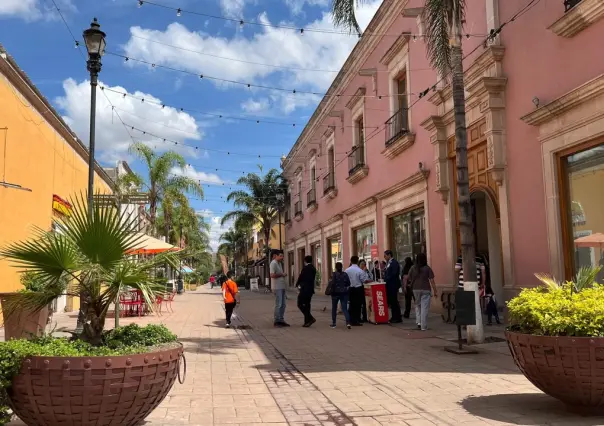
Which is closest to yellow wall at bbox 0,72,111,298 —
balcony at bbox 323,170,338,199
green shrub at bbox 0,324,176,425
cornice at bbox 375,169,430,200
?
green shrub at bbox 0,324,176,425

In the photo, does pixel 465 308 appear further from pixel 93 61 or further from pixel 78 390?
pixel 93 61

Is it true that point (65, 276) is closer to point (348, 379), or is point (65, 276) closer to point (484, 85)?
point (348, 379)

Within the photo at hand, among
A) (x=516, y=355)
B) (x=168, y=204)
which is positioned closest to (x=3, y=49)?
(x=516, y=355)

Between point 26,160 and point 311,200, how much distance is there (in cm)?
1761

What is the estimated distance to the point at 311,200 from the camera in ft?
97.1

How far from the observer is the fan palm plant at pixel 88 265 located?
4348 mm

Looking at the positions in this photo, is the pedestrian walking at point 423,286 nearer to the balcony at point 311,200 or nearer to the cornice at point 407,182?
the cornice at point 407,182

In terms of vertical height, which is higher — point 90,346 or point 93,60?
point 93,60

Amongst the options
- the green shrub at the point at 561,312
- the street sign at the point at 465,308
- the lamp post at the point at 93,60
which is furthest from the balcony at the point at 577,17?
the lamp post at the point at 93,60

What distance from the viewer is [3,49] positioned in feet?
39.1

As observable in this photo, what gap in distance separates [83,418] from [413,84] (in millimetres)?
13390

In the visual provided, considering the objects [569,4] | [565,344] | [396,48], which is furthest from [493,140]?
[565,344]

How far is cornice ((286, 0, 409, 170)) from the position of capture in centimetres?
1652

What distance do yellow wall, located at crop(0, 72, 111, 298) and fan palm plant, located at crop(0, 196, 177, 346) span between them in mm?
6728
